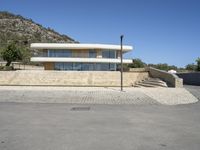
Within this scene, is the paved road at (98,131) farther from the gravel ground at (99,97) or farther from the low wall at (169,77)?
the low wall at (169,77)

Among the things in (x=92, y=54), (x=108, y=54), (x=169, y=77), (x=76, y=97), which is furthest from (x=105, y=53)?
(x=76, y=97)

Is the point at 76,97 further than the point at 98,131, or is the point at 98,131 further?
the point at 76,97

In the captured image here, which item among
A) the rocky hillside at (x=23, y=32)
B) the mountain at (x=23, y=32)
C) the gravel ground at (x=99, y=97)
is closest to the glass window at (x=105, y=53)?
the gravel ground at (x=99, y=97)

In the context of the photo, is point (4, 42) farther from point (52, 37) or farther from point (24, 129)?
point (24, 129)

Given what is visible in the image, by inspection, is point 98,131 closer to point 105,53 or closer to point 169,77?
point 169,77

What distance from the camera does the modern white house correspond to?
152 ft

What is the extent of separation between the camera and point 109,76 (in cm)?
3381

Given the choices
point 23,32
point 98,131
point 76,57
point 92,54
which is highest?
point 23,32

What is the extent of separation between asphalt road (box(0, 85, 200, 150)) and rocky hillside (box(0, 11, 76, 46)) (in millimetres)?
89185

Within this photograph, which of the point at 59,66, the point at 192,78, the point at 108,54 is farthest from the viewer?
the point at 108,54

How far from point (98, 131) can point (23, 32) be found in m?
110

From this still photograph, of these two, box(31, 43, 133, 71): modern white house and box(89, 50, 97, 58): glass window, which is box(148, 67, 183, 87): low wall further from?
box(89, 50, 97, 58): glass window

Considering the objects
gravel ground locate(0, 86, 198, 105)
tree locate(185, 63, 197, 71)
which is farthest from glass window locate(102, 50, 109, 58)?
tree locate(185, 63, 197, 71)

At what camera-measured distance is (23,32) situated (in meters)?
113
